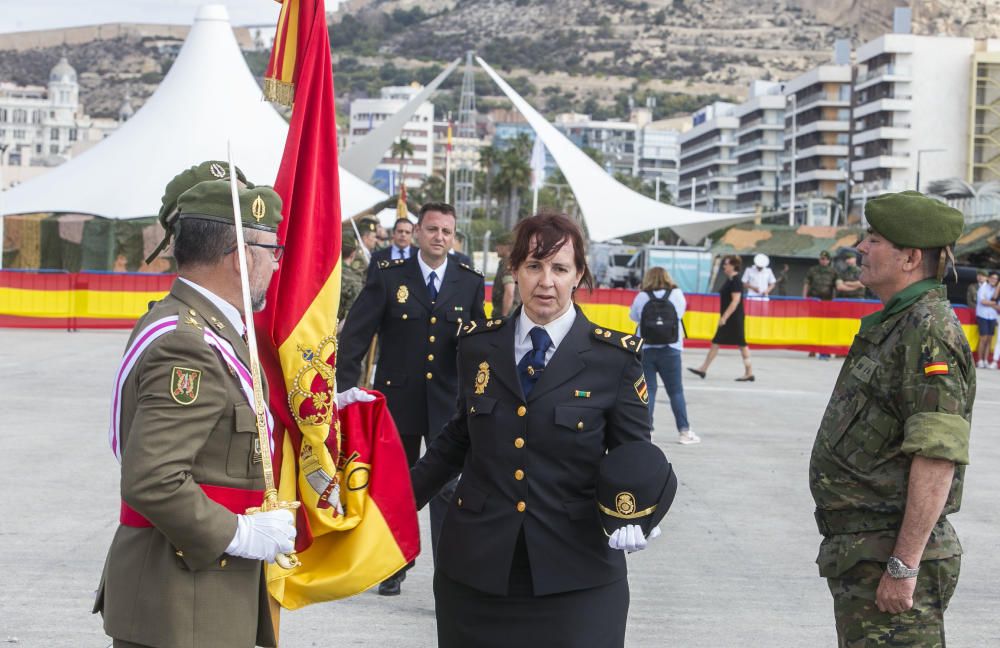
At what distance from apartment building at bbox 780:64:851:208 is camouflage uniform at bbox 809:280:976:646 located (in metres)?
127

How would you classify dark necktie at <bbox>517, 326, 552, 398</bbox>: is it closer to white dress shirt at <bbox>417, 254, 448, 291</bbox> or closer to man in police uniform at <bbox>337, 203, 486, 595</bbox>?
man in police uniform at <bbox>337, 203, 486, 595</bbox>

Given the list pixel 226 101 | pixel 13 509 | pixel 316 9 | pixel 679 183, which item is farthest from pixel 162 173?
pixel 679 183

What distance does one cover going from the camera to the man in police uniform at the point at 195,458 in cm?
293

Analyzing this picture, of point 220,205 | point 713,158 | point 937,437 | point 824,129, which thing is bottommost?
point 937,437

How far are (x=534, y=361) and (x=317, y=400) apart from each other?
64 centimetres

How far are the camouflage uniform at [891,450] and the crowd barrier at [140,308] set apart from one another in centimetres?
2005

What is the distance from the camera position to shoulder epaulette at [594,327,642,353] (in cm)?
376

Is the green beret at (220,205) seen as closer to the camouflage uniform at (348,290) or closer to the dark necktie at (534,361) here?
the dark necktie at (534,361)

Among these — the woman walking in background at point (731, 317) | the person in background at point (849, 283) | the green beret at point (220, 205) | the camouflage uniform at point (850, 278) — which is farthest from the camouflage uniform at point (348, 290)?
the camouflage uniform at point (850, 278)

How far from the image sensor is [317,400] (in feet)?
12.2

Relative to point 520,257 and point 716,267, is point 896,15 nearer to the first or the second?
point 716,267

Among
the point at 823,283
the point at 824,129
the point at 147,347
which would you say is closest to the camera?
the point at 147,347

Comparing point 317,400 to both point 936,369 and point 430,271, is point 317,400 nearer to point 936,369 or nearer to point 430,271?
point 936,369

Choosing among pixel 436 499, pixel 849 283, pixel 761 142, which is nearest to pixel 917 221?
pixel 436 499
